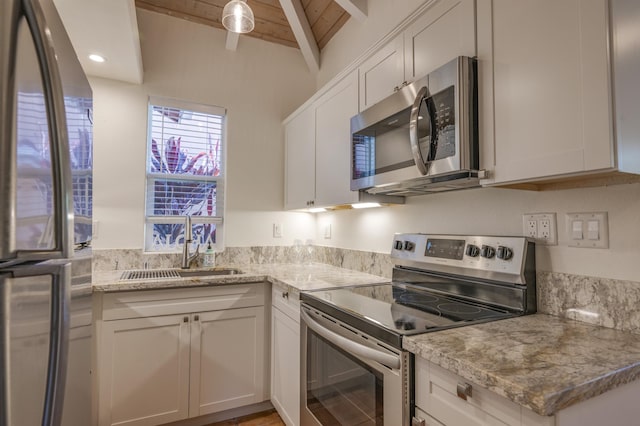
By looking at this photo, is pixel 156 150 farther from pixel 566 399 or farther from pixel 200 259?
pixel 566 399

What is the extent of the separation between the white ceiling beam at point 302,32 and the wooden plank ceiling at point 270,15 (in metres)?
0.08

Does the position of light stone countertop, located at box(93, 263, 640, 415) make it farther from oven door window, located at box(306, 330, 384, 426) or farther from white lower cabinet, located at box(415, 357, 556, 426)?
oven door window, located at box(306, 330, 384, 426)

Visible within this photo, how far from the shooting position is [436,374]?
0.96 m

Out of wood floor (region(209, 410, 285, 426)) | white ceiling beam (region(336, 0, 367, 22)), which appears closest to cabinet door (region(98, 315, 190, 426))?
wood floor (region(209, 410, 285, 426))

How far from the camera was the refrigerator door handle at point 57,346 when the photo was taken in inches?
27.2

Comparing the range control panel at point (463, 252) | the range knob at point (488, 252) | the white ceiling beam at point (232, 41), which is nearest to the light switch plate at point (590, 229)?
the range control panel at point (463, 252)

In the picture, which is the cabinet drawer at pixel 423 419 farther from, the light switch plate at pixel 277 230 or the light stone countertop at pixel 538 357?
the light switch plate at pixel 277 230

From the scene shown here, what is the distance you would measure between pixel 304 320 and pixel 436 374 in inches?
35.1

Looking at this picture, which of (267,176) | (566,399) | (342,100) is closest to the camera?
(566,399)

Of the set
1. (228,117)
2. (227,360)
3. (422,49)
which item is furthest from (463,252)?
(228,117)

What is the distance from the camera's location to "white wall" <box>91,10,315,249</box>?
2430mm

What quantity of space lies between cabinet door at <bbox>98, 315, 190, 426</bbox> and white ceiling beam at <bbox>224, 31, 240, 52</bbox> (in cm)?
214

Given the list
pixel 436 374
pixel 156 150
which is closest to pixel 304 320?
pixel 436 374

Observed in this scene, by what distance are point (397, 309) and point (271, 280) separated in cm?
103
